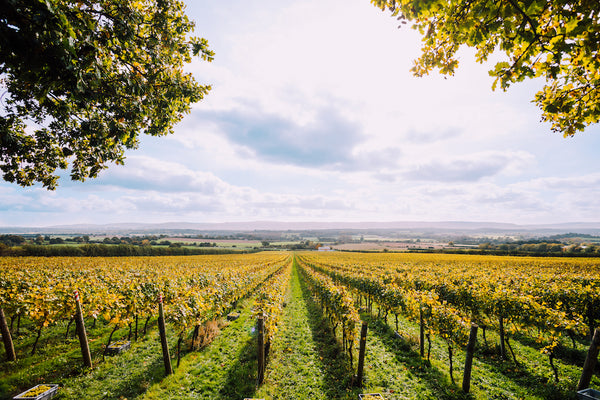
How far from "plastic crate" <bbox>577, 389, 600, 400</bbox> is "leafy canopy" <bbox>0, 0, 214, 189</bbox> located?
492 inches

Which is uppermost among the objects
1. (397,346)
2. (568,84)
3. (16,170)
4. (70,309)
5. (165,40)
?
(165,40)

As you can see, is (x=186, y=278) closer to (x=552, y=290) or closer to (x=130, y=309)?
(x=130, y=309)

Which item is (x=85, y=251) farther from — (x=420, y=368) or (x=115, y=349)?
(x=420, y=368)

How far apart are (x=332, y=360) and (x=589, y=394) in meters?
6.68

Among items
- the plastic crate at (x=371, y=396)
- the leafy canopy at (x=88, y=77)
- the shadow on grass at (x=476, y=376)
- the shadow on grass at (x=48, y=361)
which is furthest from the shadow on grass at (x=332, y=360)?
the leafy canopy at (x=88, y=77)

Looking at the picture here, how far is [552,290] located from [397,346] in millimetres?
8196

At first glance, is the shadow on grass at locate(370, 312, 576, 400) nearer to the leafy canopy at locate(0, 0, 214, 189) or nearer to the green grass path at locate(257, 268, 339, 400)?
the green grass path at locate(257, 268, 339, 400)

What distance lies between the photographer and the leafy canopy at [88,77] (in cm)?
305

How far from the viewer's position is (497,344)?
9.41m

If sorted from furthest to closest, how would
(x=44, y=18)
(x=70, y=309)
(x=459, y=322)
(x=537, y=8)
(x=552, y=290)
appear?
(x=552, y=290), (x=70, y=309), (x=459, y=322), (x=44, y=18), (x=537, y=8)

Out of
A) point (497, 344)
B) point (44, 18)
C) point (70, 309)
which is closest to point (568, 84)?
point (44, 18)

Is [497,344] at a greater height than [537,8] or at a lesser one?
lesser

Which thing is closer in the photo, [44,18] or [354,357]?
[44,18]

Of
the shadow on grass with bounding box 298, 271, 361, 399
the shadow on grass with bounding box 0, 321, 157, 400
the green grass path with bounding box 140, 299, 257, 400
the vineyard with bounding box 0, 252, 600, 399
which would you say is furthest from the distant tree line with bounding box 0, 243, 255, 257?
the shadow on grass with bounding box 298, 271, 361, 399
